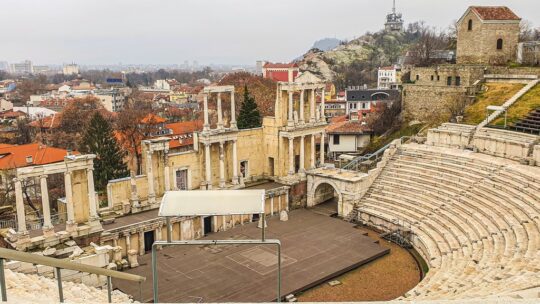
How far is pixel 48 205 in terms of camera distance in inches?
830

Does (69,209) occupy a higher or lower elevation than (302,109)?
lower

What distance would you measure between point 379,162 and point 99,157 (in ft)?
72.0

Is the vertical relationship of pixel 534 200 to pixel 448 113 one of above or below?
below

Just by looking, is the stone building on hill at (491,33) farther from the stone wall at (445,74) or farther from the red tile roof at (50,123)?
the red tile roof at (50,123)

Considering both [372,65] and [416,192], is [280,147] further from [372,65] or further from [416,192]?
[372,65]

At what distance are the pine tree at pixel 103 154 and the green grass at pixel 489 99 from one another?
2668cm

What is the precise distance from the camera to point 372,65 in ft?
445

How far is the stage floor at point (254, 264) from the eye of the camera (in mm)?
19641

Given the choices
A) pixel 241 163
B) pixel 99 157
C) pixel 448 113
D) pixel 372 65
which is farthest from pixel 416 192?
pixel 372 65

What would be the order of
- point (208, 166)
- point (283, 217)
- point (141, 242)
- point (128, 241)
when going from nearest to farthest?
point (128, 241), point (141, 242), point (283, 217), point (208, 166)

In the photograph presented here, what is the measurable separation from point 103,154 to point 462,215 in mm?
27382

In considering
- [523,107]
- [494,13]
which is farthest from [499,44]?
[523,107]

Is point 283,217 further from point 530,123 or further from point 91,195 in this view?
point 530,123

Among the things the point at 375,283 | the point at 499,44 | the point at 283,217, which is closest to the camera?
the point at 375,283
